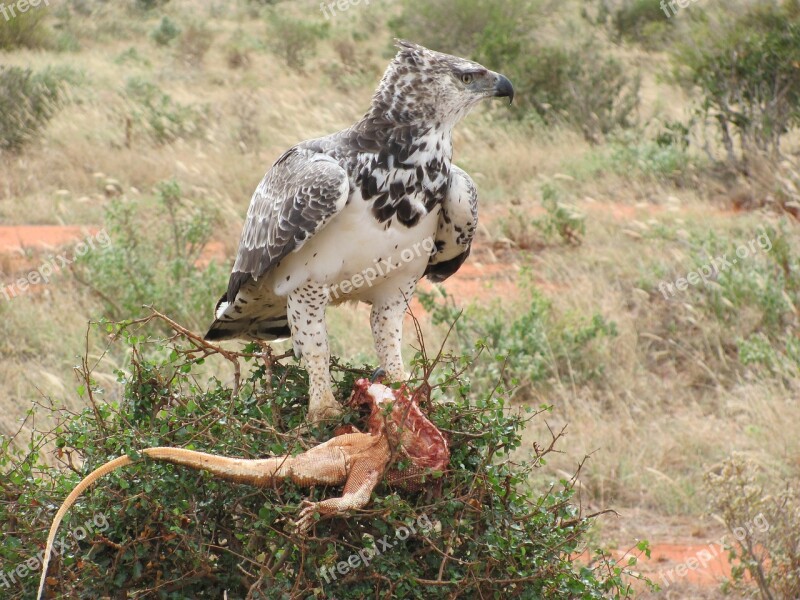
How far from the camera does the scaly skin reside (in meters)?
2.89

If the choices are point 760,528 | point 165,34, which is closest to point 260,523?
point 760,528

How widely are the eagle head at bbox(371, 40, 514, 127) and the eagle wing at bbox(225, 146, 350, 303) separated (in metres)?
0.29

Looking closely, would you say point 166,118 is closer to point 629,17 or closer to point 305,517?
point 305,517

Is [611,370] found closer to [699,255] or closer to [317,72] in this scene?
[699,255]

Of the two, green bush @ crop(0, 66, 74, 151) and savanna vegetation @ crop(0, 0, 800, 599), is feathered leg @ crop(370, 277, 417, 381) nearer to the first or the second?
savanna vegetation @ crop(0, 0, 800, 599)

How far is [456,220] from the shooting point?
3.91 metres

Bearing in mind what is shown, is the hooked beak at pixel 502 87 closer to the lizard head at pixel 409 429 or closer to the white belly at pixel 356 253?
the white belly at pixel 356 253

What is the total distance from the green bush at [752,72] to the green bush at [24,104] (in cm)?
907

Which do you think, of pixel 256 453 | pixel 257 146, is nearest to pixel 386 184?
pixel 256 453

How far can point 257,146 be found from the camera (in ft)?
45.2

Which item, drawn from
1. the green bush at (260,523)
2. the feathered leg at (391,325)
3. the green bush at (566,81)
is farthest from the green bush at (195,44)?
the green bush at (260,523)

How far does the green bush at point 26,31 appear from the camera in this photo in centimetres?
2172

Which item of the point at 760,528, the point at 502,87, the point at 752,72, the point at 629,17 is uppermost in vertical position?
the point at 502,87

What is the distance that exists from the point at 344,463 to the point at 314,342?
76 cm
